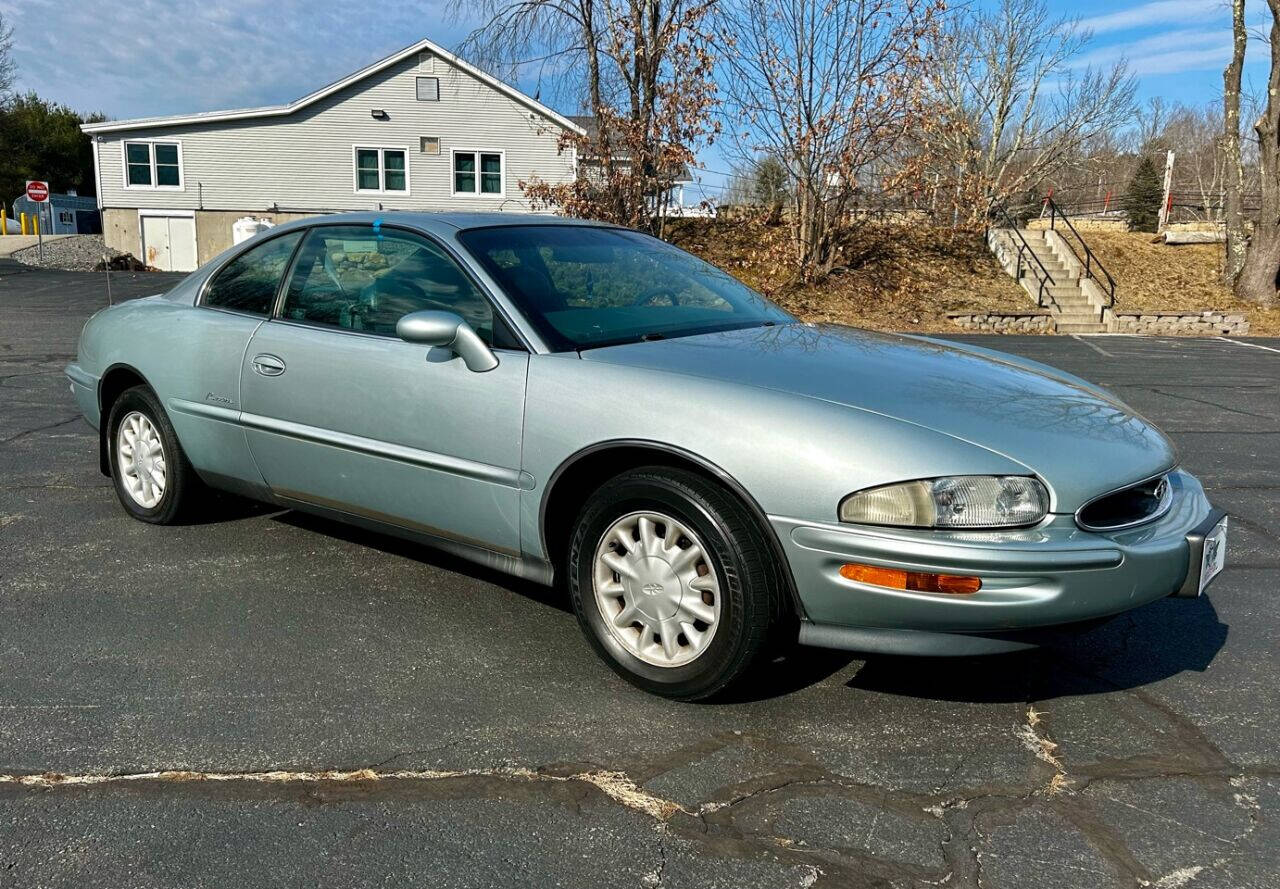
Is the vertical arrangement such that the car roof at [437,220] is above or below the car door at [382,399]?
above

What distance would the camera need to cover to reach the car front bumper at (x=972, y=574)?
2732 millimetres

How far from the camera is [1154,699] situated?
3309 mm

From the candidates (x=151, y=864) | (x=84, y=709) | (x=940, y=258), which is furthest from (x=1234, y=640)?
(x=940, y=258)

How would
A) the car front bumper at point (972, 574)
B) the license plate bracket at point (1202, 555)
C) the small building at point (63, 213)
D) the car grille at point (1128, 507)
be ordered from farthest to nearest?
the small building at point (63, 213) < the license plate bracket at point (1202, 555) < the car grille at point (1128, 507) < the car front bumper at point (972, 574)

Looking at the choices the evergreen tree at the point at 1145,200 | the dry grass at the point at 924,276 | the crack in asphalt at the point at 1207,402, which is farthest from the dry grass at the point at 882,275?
the evergreen tree at the point at 1145,200

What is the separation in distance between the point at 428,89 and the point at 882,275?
1849cm

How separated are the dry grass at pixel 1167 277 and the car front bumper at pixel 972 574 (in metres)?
20.3

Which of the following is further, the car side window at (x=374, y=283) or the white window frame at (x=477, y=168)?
the white window frame at (x=477, y=168)

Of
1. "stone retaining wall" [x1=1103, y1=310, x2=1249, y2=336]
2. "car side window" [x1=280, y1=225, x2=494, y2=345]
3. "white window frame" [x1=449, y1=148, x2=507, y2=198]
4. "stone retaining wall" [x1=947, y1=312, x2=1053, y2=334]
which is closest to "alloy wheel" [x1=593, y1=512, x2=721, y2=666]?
"car side window" [x1=280, y1=225, x2=494, y2=345]

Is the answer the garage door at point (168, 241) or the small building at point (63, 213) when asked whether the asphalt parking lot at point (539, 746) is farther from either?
the small building at point (63, 213)

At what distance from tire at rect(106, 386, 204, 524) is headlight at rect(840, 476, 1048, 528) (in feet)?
10.8

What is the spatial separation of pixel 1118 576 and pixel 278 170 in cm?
3620

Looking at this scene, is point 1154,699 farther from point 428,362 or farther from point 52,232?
point 52,232

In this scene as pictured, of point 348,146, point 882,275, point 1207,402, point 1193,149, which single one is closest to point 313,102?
point 348,146
